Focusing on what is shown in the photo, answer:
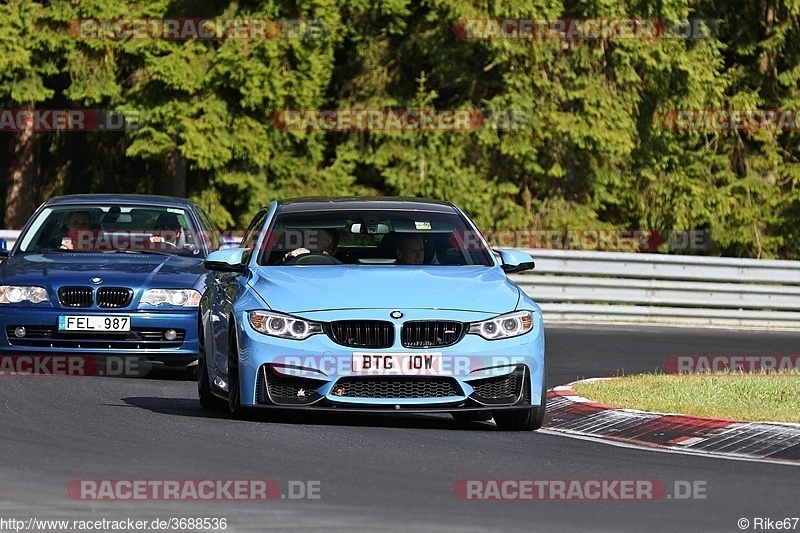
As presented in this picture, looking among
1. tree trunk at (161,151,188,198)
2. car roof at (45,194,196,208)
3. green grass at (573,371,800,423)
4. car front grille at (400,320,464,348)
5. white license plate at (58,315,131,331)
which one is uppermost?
car roof at (45,194,196,208)

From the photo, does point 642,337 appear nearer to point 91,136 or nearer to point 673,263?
point 673,263

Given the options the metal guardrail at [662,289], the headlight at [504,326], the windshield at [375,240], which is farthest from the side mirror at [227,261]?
the metal guardrail at [662,289]

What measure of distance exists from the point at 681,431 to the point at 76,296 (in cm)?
549

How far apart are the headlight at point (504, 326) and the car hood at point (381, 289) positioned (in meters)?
0.06

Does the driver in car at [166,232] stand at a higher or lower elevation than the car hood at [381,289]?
lower

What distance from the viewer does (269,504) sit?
7.72 metres

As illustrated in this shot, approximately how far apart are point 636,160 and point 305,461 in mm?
26733

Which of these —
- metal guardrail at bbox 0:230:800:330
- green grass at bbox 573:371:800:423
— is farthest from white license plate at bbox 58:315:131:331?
metal guardrail at bbox 0:230:800:330

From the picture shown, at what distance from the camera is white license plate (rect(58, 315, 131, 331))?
14000mm

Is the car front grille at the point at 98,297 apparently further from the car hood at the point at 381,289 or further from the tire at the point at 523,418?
the tire at the point at 523,418

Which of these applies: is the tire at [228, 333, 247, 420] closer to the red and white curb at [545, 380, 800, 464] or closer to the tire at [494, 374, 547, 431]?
the tire at [494, 374, 547, 431]

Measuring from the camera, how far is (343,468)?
28.9ft

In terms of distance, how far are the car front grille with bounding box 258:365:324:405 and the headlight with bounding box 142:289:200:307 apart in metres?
3.93

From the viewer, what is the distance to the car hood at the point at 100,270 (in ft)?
46.3
